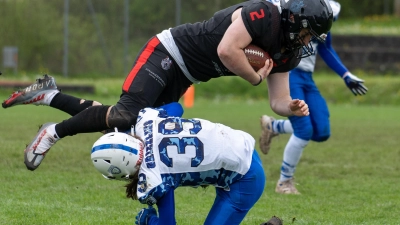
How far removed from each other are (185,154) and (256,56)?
1345 mm

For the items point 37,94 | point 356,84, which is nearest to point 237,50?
point 37,94

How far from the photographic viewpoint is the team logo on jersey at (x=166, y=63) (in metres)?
5.33

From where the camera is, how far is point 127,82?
520cm

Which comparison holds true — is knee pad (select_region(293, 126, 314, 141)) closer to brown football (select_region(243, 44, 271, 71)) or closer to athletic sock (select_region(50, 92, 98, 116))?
brown football (select_region(243, 44, 271, 71))

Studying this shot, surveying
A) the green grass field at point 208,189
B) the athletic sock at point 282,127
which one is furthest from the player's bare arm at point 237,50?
the athletic sock at point 282,127

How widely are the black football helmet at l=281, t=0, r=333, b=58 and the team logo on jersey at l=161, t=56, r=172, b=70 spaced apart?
0.86 metres

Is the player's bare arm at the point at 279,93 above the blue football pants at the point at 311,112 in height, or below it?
above

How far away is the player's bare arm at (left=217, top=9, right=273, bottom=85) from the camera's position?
16.5 ft

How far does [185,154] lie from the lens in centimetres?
404

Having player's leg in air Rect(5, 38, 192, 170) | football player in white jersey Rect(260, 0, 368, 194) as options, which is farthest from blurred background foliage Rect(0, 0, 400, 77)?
player's leg in air Rect(5, 38, 192, 170)

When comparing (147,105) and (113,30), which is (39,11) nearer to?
(113,30)

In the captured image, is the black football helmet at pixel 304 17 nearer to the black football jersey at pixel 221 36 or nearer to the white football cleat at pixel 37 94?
the black football jersey at pixel 221 36

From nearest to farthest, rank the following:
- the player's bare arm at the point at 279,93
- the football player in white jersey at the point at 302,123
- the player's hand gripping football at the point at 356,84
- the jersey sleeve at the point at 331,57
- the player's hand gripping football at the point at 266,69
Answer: the player's hand gripping football at the point at 266,69 → the player's bare arm at the point at 279,93 → the football player in white jersey at the point at 302,123 → the player's hand gripping football at the point at 356,84 → the jersey sleeve at the point at 331,57

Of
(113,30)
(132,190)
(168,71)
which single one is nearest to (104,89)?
(113,30)
